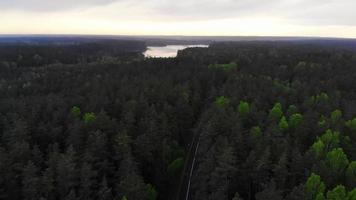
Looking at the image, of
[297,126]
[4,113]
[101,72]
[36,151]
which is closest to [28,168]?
[36,151]

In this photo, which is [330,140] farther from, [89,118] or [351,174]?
[89,118]

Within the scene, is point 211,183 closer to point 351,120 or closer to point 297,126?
point 297,126

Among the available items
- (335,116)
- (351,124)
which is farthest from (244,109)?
(351,124)

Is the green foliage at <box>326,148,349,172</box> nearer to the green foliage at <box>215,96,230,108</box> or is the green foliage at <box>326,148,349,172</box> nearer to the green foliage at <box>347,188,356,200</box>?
the green foliage at <box>347,188,356,200</box>

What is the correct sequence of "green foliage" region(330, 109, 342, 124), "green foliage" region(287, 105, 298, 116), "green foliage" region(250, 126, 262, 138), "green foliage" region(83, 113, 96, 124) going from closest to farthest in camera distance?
"green foliage" region(250, 126, 262, 138)
"green foliage" region(83, 113, 96, 124)
"green foliage" region(330, 109, 342, 124)
"green foliage" region(287, 105, 298, 116)

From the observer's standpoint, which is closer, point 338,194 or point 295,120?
point 338,194

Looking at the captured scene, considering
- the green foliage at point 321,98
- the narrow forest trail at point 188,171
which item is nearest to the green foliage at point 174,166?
the narrow forest trail at point 188,171

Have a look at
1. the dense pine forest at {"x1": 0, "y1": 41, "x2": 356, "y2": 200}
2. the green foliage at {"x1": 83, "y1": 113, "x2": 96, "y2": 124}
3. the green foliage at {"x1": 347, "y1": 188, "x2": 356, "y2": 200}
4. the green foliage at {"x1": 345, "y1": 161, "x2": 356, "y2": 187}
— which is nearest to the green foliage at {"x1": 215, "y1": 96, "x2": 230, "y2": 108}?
the dense pine forest at {"x1": 0, "y1": 41, "x2": 356, "y2": 200}

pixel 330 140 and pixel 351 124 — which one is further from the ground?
pixel 351 124
